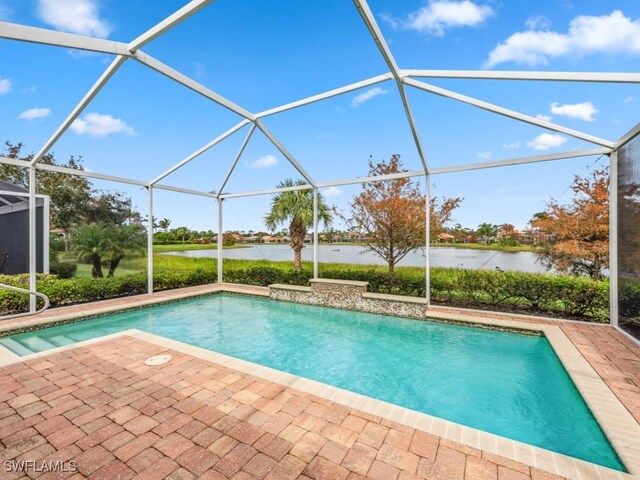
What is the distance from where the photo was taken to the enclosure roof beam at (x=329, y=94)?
504 centimetres

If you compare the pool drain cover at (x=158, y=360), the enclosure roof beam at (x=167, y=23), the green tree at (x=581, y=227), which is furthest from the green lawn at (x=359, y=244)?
the enclosure roof beam at (x=167, y=23)

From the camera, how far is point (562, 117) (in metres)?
6.05

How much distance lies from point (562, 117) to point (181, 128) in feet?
32.2

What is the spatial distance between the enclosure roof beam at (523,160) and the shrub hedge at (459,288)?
9.20ft

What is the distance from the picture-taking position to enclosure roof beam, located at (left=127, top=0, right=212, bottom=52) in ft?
11.2

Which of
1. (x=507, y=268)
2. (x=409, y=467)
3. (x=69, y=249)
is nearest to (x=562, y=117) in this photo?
(x=507, y=268)

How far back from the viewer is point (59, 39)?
3.54m

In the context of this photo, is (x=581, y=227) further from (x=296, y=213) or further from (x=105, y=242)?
(x=105, y=242)

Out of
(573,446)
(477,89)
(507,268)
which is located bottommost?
(573,446)

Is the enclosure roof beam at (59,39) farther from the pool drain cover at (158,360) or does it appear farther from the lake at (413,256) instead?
the lake at (413,256)

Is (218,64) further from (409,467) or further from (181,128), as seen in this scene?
(409,467)

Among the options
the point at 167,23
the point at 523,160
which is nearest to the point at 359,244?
the point at 523,160

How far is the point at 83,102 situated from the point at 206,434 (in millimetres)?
5743

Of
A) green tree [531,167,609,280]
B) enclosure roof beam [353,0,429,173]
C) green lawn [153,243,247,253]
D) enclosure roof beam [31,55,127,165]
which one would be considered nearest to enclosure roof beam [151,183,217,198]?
green lawn [153,243,247,253]
